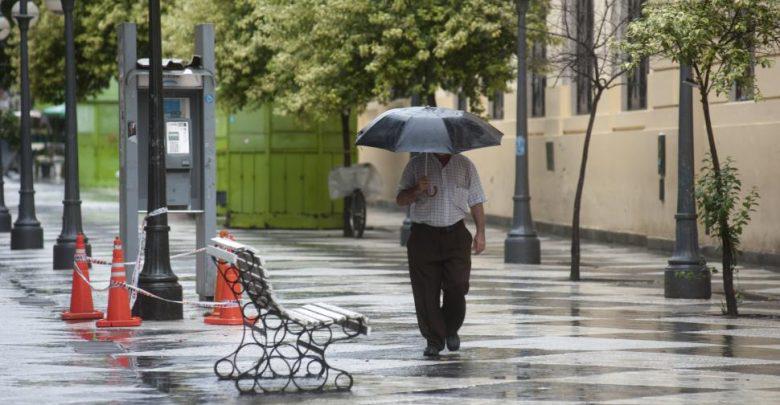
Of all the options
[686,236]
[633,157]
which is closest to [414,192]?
[686,236]

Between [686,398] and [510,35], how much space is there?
16287 mm

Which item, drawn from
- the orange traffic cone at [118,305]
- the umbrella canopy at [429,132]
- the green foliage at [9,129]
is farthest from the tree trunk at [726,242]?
the green foliage at [9,129]

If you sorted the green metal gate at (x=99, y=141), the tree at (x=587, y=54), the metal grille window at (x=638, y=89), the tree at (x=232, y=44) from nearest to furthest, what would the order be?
the tree at (x=587, y=54) → the metal grille window at (x=638, y=89) → the tree at (x=232, y=44) → the green metal gate at (x=99, y=141)

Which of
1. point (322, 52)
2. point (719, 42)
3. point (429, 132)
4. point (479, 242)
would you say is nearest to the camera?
point (429, 132)

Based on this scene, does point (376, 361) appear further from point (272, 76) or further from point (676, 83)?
point (272, 76)

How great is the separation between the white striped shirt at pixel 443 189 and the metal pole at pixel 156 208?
354cm

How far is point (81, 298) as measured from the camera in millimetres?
15312

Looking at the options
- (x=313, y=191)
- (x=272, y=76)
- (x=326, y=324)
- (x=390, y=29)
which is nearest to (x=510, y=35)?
(x=390, y=29)

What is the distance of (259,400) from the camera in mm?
10023

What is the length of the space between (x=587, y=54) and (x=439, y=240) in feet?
28.0

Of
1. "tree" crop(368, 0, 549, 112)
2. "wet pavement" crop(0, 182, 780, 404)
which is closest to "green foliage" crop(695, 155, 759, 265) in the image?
"wet pavement" crop(0, 182, 780, 404)

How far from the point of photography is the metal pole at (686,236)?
1731cm

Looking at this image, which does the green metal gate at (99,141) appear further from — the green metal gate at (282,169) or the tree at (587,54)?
the tree at (587,54)

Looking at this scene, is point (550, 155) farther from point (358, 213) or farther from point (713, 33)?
point (713, 33)
